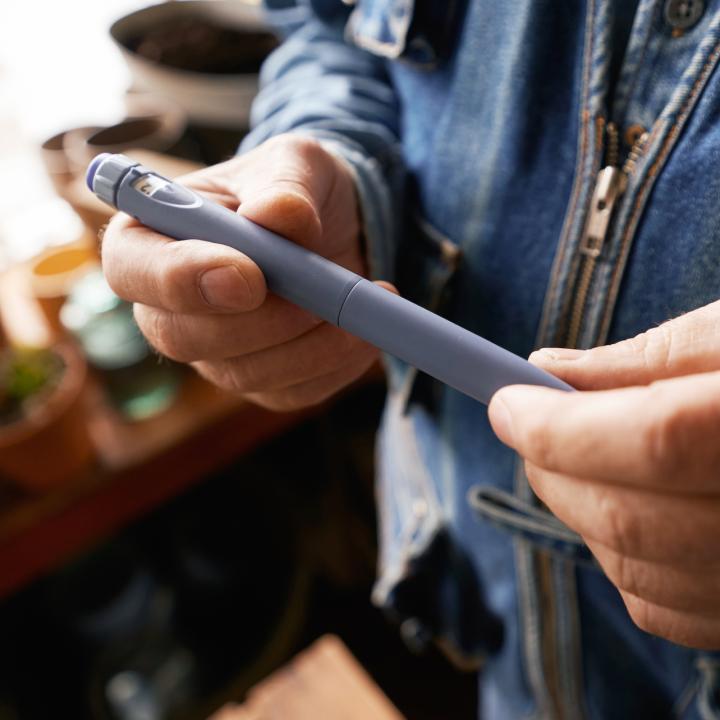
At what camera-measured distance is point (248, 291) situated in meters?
0.28

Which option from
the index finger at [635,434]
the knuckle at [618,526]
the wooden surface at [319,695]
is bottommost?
the wooden surface at [319,695]

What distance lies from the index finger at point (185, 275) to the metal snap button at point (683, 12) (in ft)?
0.68

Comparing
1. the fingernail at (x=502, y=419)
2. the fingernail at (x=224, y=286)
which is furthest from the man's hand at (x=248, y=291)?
the fingernail at (x=502, y=419)

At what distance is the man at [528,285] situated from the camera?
233 mm

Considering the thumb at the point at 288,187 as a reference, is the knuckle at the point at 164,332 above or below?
below

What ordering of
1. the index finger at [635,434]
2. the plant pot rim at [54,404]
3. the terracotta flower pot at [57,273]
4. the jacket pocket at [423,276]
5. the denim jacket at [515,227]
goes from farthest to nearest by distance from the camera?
1. the terracotta flower pot at [57,273]
2. the plant pot rim at [54,404]
3. the jacket pocket at [423,276]
4. the denim jacket at [515,227]
5. the index finger at [635,434]

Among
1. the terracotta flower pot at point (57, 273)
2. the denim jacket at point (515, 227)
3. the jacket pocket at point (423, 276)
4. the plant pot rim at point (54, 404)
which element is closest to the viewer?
the denim jacket at point (515, 227)

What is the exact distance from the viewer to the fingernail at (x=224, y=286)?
10.9 inches

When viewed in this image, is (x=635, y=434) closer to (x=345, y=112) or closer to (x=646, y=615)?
(x=646, y=615)

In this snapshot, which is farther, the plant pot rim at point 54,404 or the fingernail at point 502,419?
the plant pot rim at point 54,404

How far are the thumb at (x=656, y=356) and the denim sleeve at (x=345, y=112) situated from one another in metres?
0.18

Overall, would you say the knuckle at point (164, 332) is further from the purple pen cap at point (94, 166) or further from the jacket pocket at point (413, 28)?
the jacket pocket at point (413, 28)

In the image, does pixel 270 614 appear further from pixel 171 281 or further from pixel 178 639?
pixel 171 281

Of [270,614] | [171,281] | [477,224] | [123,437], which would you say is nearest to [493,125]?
[477,224]
